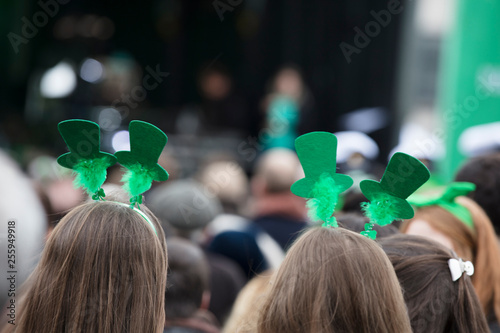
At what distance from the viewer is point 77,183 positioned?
156 cm

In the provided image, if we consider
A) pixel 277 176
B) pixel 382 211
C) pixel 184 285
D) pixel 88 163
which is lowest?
pixel 184 285

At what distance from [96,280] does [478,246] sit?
1300mm

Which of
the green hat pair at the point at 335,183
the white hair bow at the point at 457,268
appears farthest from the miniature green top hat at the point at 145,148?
the white hair bow at the point at 457,268

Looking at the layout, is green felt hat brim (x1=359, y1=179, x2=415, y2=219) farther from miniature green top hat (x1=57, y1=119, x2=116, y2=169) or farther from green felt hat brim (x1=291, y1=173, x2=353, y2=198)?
miniature green top hat (x1=57, y1=119, x2=116, y2=169)

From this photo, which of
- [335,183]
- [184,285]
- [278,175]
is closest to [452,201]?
[335,183]

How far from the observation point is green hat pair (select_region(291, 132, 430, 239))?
148cm

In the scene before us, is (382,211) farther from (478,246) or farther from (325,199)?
(478,246)

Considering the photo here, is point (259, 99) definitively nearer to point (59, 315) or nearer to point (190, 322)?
point (190, 322)

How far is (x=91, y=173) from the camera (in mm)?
1564

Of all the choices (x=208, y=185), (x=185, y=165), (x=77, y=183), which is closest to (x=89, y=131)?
(x=77, y=183)

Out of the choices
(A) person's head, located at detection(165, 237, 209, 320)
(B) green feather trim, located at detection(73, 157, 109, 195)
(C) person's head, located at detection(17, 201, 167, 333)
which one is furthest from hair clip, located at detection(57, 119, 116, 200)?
(A) person's head, located at detection(165, 237, 209, 320)

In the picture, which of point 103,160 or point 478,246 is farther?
point 478,246

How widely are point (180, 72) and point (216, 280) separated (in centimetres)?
898

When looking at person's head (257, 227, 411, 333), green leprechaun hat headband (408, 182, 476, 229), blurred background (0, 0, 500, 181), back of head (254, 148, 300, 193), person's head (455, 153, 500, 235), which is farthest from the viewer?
blurred background (0, 0, 500, 181)
